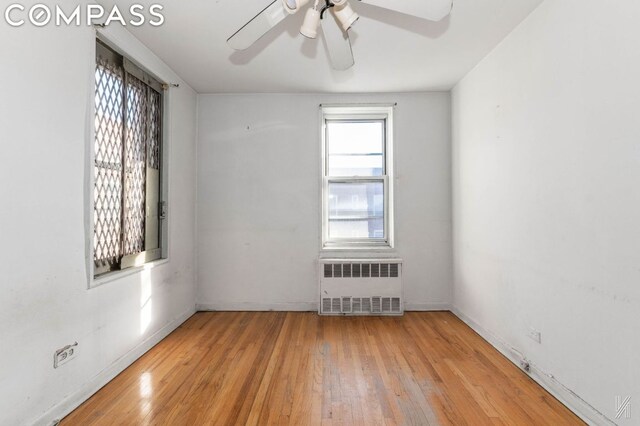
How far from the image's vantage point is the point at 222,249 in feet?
12.5

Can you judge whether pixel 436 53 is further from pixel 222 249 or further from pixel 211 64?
pixel 222 249

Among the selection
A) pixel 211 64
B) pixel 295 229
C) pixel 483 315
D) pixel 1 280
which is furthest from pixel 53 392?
pixel 483 315

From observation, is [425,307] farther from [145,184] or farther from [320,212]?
[145,184]

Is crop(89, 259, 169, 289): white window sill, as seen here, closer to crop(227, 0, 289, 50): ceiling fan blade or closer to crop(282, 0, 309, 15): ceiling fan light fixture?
crop(227, 0, 289, 50): ceiling fan blade

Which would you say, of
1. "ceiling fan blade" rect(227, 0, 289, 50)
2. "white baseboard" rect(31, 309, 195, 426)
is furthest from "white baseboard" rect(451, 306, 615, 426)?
"white baseboard" rect(31, 309, 195, 426)

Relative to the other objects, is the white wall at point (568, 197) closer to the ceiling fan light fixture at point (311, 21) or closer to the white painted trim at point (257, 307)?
the ceiling fan light fixture at point (311, 21)

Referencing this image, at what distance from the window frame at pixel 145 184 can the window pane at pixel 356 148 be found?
188 cm

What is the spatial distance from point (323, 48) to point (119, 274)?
2395 mm

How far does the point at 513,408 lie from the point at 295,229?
2.57m

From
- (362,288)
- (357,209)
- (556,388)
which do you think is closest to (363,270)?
(362,288)

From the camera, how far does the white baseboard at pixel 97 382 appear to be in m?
1.75

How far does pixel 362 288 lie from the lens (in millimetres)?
3633

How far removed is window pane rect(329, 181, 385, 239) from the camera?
13.1 ft

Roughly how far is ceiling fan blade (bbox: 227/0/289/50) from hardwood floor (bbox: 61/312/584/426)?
7.22 feet
